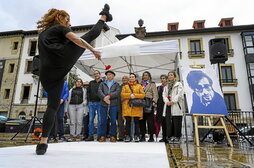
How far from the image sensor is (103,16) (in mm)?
2176

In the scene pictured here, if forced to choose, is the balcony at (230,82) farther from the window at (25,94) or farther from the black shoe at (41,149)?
the window at (25,94)

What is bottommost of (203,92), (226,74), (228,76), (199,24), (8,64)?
(203,92)

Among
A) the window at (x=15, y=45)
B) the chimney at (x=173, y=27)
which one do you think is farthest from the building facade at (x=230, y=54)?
the window at (x=15, y=45)

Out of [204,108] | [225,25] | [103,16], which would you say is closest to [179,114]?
[204,108]

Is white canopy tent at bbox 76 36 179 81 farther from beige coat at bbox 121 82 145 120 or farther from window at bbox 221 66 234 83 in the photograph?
window at bbox 221 66 234 83

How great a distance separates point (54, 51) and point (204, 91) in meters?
3.07

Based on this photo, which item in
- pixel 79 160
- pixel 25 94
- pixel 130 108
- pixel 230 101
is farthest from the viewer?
pixel 25 94

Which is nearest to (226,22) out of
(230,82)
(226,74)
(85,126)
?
(226,74)

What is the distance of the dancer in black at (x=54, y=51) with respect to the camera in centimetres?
188

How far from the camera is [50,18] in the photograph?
2061 millimetres

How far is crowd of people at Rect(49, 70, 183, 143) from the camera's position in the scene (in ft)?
13.9

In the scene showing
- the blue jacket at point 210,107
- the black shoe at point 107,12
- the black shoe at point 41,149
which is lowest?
the black shoe at point 41,149

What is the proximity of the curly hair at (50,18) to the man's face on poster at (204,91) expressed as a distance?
290 centimetres

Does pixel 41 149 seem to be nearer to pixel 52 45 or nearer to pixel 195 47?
pixel 52 45
